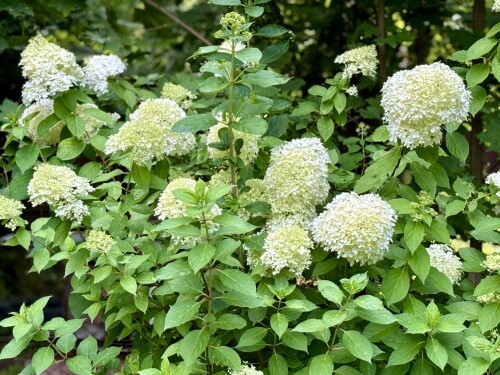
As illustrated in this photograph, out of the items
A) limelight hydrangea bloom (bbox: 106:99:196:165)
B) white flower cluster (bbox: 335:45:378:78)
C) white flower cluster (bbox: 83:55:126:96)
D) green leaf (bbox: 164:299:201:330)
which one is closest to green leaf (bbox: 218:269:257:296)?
green leaf (bbox: 164:299:201:330)

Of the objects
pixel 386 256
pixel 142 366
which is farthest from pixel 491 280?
pixel 142 366

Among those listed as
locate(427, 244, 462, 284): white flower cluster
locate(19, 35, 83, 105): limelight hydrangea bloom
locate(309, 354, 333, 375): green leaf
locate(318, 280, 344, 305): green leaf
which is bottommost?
locate(427, 244, 462, 284): white flower cluster

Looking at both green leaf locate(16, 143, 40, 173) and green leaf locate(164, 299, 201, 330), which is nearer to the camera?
green leaf locate(164, 299, 201, 330)

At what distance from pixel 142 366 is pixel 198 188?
0.52 metres

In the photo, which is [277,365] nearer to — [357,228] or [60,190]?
[357,228]

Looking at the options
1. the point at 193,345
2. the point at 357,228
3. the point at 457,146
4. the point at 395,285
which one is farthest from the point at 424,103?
the point at 193,345

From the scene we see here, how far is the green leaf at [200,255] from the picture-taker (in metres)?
1.73

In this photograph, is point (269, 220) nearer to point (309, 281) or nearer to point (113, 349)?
point (309, 281)

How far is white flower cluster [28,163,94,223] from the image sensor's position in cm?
210

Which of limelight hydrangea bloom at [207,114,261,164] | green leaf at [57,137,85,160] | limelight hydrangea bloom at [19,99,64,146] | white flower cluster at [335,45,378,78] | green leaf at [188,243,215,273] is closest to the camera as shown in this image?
green leaf at [188,243,215,273]

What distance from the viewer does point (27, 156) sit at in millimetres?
2521

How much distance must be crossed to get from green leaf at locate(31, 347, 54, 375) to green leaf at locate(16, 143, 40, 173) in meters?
0.70

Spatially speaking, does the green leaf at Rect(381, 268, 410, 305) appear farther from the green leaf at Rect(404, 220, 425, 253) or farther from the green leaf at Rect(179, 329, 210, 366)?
the green leaf at Rect(179, 329, 210, 366)

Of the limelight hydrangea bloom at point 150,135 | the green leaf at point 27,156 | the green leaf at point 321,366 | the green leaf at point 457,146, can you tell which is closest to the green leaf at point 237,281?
the green leaf at point 321,366
